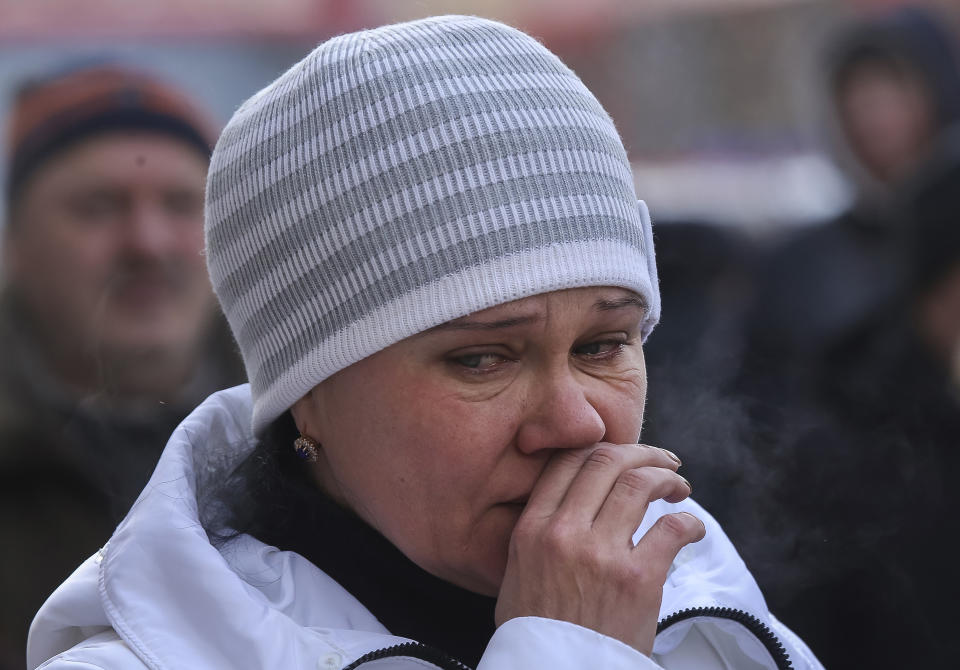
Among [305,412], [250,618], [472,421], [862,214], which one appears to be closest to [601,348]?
[472,421]

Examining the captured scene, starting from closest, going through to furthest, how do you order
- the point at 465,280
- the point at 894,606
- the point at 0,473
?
the point at 465,280, the point at 894,606, the point at 0,473

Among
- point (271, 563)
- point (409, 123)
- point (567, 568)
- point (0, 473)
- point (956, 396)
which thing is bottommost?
point (0, 473)

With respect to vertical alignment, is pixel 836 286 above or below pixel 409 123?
below

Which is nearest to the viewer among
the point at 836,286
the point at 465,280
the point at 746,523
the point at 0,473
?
the point at 465,280

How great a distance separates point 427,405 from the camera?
2143 mm

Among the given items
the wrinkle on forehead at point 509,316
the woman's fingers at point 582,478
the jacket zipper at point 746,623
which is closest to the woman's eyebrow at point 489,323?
the wrinkle on forehead at point 509,316

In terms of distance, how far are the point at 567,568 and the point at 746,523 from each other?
118 centimetres

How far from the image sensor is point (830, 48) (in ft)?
26.9

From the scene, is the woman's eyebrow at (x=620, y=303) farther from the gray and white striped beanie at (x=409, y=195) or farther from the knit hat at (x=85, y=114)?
the knit hat at (x=85, y=114)

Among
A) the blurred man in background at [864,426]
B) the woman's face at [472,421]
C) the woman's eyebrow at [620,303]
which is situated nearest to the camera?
the woman's face at [472,421]

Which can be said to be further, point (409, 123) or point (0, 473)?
point (0, 473)

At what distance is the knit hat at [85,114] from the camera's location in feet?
14.7

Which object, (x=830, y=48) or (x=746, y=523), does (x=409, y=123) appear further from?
(x=830, y=48)

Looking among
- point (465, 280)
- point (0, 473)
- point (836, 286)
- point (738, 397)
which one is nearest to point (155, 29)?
point (0, 473)
